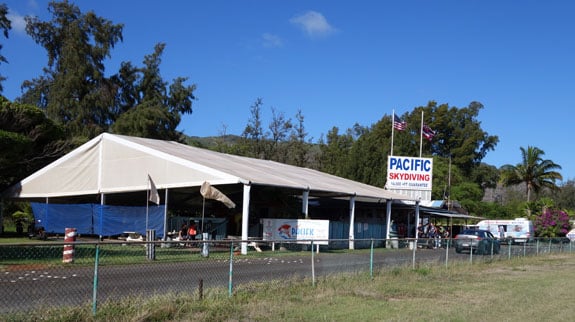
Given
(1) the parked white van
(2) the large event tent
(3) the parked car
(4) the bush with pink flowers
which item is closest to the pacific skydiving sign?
(1) the parked white van

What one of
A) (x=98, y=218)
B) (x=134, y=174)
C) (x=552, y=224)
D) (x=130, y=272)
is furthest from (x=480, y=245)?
A: (x=552, y=224)

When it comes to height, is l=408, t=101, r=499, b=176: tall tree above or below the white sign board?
above

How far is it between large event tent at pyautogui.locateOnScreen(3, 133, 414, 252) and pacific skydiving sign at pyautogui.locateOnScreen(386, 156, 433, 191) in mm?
9584

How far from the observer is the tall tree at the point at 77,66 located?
61.6m

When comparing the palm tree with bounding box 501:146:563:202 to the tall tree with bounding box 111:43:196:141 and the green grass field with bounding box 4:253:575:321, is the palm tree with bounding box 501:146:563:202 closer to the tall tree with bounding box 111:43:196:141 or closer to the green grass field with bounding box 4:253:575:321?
the tall tree with bounding box 111:43:196:141

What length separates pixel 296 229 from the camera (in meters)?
29.1

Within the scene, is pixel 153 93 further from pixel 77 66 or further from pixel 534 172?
pixel 534 172

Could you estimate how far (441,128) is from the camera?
300 ft

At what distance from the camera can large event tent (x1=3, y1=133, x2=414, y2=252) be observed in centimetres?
2767

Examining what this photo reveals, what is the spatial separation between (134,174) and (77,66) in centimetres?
3589

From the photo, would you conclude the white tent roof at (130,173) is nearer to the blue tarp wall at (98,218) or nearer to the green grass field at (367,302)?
the blue tarp wall at (98,218)

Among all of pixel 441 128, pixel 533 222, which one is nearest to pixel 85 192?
pixel 533 222

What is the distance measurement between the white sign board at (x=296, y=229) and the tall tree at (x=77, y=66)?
37.3m

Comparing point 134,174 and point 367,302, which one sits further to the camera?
point 134,174
